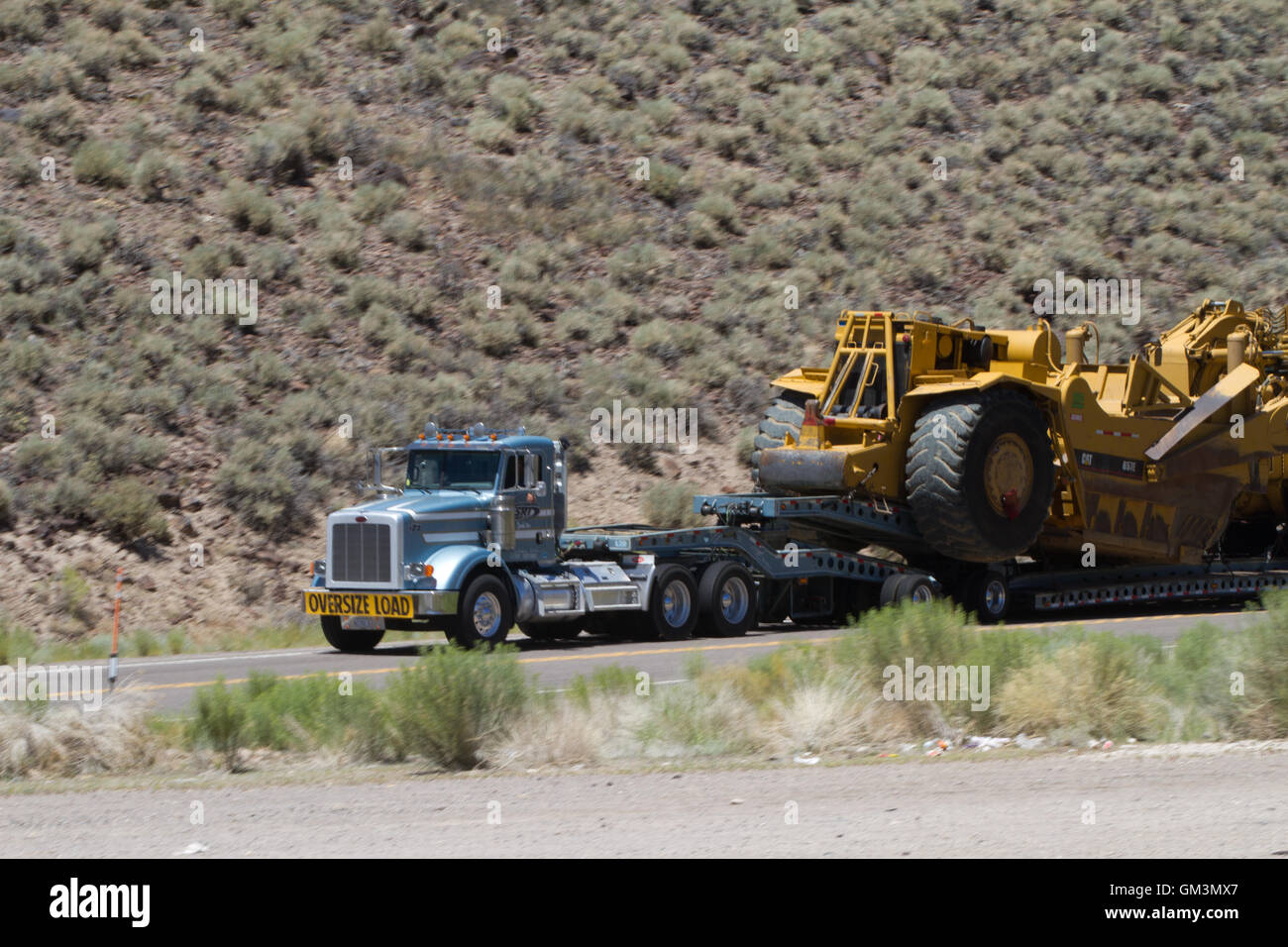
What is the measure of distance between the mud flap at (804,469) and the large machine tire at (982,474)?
1046mm

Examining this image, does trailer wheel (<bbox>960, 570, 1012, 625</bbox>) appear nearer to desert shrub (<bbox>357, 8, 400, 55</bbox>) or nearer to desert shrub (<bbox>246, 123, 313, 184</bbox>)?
desert shrub (<bbox>246, 123, 313, 184</bbox>)

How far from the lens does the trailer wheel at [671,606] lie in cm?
2058

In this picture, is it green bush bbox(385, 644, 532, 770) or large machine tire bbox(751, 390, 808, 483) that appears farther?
large machine tire bbox(751, 390, 808, 483)

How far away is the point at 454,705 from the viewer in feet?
39.6

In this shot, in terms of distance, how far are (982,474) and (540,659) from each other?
6.59m

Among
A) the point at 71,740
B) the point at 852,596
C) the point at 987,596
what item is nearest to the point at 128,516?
the point at 852,596

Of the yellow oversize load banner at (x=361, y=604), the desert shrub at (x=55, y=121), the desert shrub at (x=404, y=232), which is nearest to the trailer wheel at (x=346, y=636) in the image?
the yellow oversize load banner at (x=361, y=604)

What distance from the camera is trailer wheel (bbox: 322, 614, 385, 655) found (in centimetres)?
1980

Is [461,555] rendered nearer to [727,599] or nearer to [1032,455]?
[727,599]

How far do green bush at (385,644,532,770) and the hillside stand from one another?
1100 centimetres

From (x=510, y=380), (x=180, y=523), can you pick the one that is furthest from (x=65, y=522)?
(x=510, y=380)

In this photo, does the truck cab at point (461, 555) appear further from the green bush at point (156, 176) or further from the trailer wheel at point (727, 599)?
the green bush at point (156, 176)

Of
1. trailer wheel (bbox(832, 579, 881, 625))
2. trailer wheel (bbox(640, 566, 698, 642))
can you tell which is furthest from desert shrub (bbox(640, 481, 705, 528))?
trailer wheel (bbox(640, 566, 698, 642))

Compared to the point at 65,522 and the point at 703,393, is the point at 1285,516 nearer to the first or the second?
the point at 703,393
